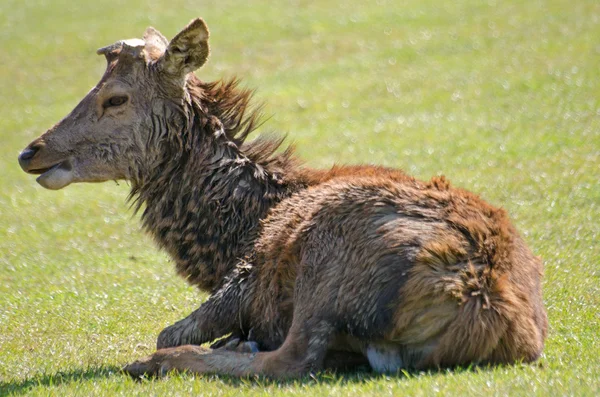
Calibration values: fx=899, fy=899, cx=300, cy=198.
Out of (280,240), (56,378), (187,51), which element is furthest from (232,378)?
(187,51)

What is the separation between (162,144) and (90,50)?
56.6 feet

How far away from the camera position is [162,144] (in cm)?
697

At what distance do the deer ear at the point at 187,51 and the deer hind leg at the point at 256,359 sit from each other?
2.21 meters

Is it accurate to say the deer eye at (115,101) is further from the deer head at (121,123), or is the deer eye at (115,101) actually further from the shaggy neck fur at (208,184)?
the shaggy neck fur at (208,184)

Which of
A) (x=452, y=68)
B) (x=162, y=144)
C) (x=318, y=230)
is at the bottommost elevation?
(x=318, y=230)

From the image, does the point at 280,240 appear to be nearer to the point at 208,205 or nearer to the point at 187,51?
the point at 208,205

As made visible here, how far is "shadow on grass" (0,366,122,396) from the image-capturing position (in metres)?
5.82

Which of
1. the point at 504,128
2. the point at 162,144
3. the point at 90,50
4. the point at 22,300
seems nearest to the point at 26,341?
the point at 22,300

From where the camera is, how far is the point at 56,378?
6.01 meters

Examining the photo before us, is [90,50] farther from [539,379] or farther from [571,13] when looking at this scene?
[539,379]

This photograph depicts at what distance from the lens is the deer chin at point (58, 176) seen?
22.4 ft

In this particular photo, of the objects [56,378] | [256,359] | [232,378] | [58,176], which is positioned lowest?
[56,378]

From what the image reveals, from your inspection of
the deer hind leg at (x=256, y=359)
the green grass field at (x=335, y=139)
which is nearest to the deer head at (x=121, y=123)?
the green grass field at (x=335, y=139)

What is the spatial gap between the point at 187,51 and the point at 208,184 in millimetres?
1026
